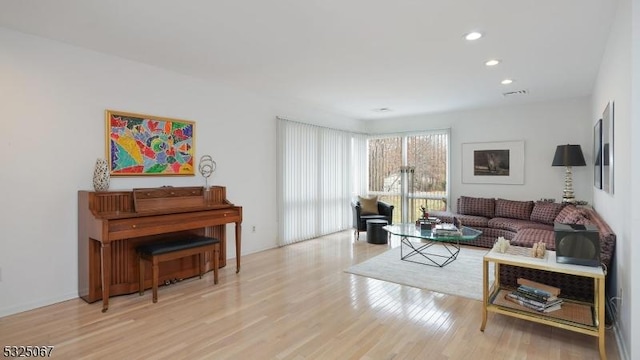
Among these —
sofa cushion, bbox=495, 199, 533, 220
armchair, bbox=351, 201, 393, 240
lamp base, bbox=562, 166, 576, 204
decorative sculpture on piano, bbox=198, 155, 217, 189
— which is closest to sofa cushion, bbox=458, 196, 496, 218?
sofa cushion, bbox=495, 199, 533, 220

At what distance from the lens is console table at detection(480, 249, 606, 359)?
2254 millimetres

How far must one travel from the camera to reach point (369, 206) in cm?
645

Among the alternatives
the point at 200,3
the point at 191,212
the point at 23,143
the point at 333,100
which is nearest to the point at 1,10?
the point at 23,143

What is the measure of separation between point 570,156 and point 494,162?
1239mm

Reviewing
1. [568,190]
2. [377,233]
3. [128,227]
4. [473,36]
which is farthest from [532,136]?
[128,227]

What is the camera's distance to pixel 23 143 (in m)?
3.03

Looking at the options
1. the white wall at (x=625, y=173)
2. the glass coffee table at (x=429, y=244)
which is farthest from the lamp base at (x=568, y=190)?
the white wall at (x=625, y=173)

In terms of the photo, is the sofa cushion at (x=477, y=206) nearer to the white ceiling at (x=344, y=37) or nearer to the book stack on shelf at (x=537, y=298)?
the white ceiling at (x=344, y=37)

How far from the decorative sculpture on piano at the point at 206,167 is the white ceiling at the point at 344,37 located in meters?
1.09

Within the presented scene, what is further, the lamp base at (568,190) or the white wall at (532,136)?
the white wall at (532,136)

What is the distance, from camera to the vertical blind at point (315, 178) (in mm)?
5672

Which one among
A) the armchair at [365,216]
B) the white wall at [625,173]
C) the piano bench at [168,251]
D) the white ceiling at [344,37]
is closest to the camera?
the white wall at [625,173]

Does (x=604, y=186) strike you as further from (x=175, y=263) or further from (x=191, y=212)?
(x=175, y=263)

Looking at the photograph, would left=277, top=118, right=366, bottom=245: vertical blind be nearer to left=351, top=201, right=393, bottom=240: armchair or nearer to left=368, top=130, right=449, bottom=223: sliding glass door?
left=368, top=130, right=449, bottom=223: sliding glass door
